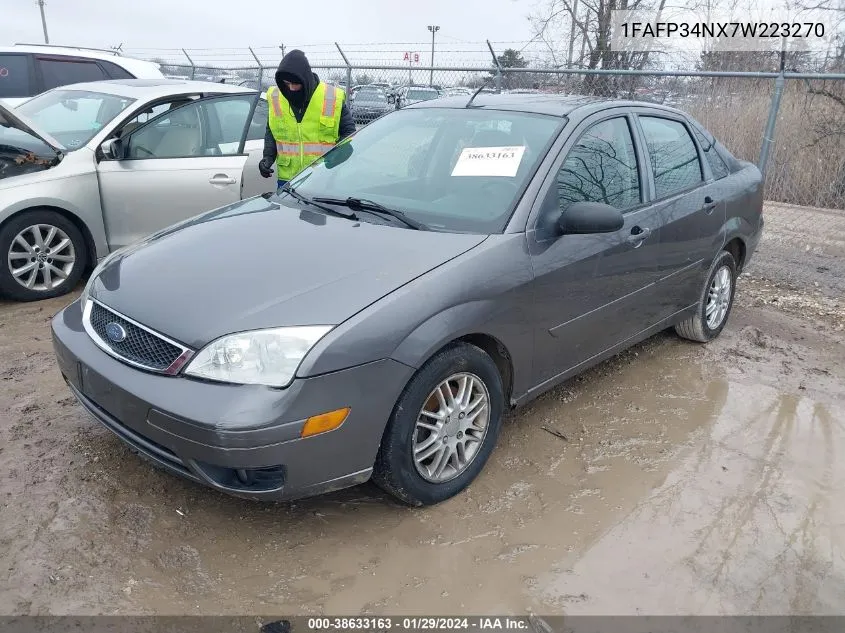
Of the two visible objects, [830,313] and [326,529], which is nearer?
[326,529]

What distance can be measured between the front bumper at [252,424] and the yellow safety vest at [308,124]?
2.88 metres

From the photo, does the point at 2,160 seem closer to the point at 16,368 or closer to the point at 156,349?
the point at 16,368

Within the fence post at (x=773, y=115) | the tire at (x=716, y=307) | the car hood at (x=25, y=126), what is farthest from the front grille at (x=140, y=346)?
the fence post at (x=773, y=115)

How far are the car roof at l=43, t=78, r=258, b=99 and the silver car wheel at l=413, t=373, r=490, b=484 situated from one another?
13.6 ft

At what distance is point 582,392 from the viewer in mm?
4141

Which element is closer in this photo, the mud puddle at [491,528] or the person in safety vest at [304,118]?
the mud puddle at [491,528]

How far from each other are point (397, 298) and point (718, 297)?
314 centimetres

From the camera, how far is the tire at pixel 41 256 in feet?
16.2

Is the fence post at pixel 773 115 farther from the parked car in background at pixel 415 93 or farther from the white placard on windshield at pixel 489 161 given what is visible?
the parked car in background at pixel 415 93

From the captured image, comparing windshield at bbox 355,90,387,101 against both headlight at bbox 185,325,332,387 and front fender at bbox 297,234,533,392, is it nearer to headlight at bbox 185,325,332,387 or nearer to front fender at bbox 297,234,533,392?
front fender at bbox 297,234,533,392

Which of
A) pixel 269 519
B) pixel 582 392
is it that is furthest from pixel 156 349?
pixel 582 392

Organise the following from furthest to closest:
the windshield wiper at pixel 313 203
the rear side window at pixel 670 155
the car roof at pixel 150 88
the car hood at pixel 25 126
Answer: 1. the car roof at pixel 150 88
2. the car hood at pixel 25 126
3. the rear side window at pixel 670 155
4. the windshield wiper at pixel 313 203

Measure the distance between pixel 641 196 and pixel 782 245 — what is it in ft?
14.9

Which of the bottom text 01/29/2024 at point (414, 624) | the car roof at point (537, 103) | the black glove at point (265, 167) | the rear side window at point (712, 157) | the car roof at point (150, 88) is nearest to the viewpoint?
the bottom text 01/29/2024 at point (414, 624)
